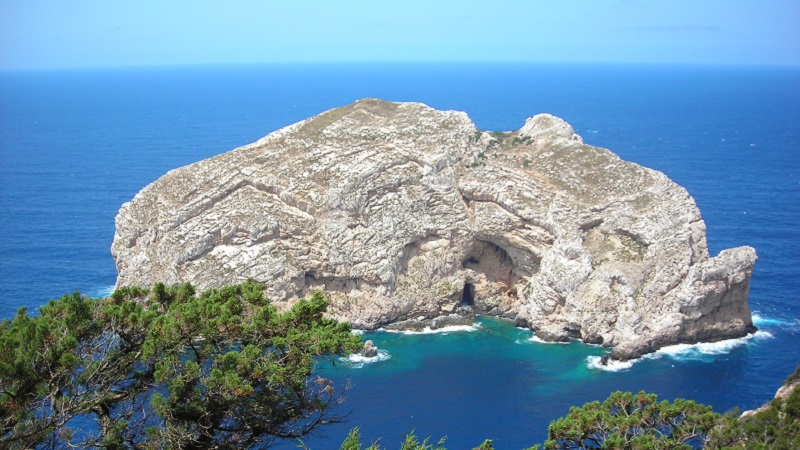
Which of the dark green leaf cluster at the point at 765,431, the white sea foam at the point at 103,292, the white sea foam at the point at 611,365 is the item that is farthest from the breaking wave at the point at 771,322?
the white sea foam at the point at 103,292

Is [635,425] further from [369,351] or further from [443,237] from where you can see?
[443,237]

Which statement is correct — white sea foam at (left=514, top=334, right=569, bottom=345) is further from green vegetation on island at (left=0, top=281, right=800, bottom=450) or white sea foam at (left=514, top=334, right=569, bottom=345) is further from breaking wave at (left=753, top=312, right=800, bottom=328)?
green vegetation on island at (left=0, top=281, right=800, bottom=450)

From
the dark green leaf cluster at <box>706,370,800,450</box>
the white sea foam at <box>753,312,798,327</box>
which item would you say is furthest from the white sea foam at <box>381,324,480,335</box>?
the dark green leaf cluster at <box>706,370,800,450</box>

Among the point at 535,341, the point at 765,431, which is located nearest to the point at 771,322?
the point at 535,341

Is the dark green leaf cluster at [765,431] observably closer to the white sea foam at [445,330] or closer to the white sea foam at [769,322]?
the white sea foam at [445,330]

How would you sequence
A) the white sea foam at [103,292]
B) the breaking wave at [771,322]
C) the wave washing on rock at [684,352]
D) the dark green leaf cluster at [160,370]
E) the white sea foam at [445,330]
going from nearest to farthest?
the dark green leaf cluster at [160,370], the wave washing on rock at [684,352], the white sea foam at [445,330], the breaking wave at [771,322], the white sea foam at [103,292]

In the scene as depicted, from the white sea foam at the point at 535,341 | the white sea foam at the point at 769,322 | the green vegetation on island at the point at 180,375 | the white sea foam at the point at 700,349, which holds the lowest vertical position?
the white sea foam at the point at 535,341

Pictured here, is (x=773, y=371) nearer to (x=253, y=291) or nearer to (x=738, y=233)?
(x=738, y=233)
